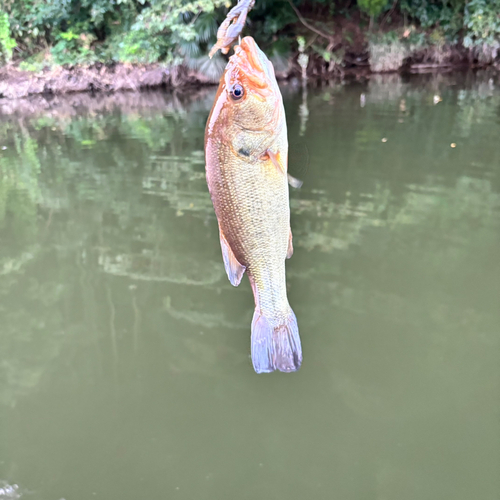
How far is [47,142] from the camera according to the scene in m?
8.66

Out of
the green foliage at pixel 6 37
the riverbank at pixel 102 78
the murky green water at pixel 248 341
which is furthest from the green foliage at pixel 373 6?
the green foliage at pixel 6 37

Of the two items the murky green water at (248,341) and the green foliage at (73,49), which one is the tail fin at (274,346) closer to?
the murky green water at (248,341)

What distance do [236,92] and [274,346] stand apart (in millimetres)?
795

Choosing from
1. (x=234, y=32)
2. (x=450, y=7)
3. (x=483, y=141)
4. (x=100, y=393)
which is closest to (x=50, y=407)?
(x=100, y=393)

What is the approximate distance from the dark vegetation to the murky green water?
820 cm

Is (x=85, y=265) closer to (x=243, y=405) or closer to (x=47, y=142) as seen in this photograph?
(x=243, y=405)

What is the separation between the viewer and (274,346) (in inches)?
60.6

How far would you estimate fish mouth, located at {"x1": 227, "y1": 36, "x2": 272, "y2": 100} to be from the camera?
4.10ft

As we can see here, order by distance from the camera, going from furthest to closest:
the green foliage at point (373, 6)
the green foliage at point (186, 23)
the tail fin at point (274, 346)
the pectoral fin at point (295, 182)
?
the green foliage at point (373, 6) < the green foliage at point (186, 23) < the tail fin at point (274, 346) < the pectoral fin at point (295, 182)

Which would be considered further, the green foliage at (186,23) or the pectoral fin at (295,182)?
the green foliage at (186,23)

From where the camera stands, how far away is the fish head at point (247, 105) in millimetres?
1270

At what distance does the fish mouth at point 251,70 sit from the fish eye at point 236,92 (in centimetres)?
2

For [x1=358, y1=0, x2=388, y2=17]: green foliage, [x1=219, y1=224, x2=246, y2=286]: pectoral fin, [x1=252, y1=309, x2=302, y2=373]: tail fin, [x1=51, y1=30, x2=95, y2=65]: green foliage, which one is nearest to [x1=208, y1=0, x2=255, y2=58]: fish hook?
[x1=219, y1=224, x2=246, y2=286]: pectoral fin

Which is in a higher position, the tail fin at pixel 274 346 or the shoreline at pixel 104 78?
the shoreline at pixel 104 78
